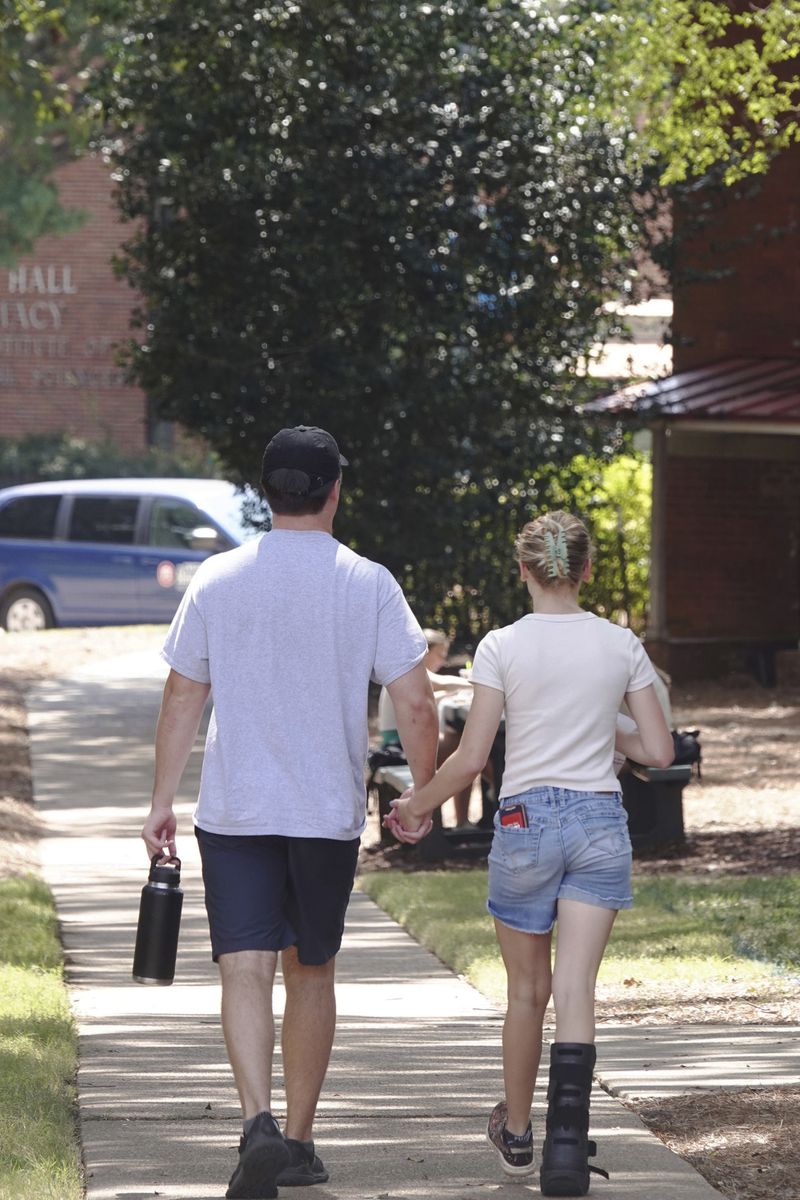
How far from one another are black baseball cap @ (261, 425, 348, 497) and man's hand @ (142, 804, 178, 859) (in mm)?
798

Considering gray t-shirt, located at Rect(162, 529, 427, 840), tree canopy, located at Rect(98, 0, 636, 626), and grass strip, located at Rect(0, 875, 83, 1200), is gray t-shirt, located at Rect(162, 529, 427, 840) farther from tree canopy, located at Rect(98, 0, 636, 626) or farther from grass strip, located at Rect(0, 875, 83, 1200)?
tree canopy, located at Rect(98, 0, 636, 626)

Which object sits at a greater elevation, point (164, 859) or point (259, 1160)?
point (164, 859)

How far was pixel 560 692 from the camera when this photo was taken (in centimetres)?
469

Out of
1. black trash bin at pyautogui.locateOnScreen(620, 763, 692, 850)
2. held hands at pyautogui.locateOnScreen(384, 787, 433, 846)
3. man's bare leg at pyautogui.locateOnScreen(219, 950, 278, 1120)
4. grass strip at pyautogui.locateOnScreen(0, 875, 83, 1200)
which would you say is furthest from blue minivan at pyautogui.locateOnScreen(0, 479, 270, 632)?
man's bare leg at pyautogui.locateOnScreen(219, 950, 278, 1120)

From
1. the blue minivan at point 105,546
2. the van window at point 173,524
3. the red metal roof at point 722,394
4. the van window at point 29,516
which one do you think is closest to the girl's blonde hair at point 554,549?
the red metal roof at point 722,394

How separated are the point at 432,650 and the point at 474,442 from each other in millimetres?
6341

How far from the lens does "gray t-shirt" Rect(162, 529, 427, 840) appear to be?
14.8 feet

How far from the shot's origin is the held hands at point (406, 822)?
4.82m

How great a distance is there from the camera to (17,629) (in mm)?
23281

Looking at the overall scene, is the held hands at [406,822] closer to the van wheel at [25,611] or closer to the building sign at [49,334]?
the van wheel at [25,611]

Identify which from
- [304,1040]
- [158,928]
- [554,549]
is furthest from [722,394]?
[304,1040]

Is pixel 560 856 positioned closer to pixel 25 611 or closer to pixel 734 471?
pixel 734 471

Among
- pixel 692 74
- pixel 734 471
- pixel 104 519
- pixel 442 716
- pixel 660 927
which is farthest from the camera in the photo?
pixel 104 519

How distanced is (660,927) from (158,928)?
423cm
